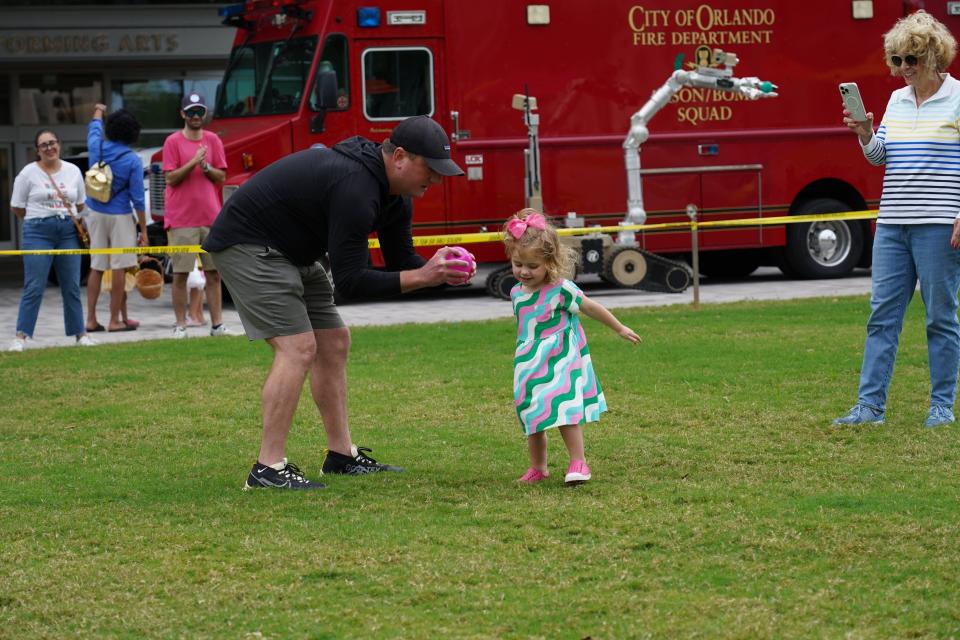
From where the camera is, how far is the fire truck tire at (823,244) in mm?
17516

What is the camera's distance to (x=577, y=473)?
256 inches

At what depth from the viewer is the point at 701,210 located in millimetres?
16969

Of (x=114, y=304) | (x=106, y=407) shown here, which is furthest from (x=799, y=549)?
(x=114, y=304)

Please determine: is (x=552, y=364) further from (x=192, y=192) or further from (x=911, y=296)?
(x=192, y=192)

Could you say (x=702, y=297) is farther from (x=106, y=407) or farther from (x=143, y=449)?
(x=143, y=449)

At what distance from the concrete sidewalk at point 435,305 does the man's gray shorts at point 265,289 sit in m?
6.35

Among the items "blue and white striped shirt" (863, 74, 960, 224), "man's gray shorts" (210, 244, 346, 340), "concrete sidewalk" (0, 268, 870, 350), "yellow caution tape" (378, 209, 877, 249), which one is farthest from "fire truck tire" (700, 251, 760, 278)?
"man's gray shorts" (210, 244, 346, 340)

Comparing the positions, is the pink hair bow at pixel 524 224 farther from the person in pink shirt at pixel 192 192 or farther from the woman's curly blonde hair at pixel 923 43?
the person in pink shirt at pixel 192 192

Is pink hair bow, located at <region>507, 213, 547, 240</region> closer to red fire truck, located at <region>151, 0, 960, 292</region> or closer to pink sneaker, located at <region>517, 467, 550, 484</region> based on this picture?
pink sneaker, located at <region>517, 467, 550, 484</region>

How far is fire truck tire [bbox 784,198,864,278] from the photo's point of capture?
17516 millimetres

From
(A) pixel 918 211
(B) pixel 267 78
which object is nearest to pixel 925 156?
(A) pixel 918 211

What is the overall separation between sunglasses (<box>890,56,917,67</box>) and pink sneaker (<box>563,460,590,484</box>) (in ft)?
8.62

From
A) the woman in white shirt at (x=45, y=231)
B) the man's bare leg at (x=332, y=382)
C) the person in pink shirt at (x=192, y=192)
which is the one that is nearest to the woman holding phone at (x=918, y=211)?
the man's bare leg at (x=332, y=382)

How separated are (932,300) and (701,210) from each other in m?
9.30
